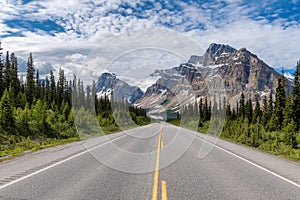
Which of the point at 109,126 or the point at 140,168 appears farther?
the point at 109,126

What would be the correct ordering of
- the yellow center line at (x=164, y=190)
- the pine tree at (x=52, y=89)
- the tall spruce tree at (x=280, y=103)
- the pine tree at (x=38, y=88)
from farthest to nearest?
1. the pine tree at (x=52, y=89)
2. the pine tree at (x=38, y=88)
3. the tall spruce tree at (x=280, y=103)
4. the yellow center line at (x=164, y=190)

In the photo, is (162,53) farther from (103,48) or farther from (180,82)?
(180,82)

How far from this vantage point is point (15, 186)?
726 cm

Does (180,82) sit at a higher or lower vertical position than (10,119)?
higher

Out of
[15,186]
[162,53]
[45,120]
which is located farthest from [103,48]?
[45,120]

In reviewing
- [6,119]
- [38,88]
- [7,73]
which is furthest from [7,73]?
[6,119]

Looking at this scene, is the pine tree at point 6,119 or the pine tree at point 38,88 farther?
the pine tree at point 38,88

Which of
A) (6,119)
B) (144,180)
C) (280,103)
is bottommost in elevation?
(144,180)

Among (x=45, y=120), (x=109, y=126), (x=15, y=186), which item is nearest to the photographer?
(x=15, y=186)

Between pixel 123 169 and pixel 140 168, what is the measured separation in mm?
634

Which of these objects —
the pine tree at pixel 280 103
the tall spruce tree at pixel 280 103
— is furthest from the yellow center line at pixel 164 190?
the pine tree at pixel 280 103

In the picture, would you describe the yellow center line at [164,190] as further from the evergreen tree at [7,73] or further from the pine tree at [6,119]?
the evergreen tree at [7,73]

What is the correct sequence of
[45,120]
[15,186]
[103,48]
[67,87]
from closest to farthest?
[15,186] → [103,48] → [45,120] → [67,87]

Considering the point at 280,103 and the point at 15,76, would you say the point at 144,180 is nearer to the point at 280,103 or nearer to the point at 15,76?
the point at 280,103
